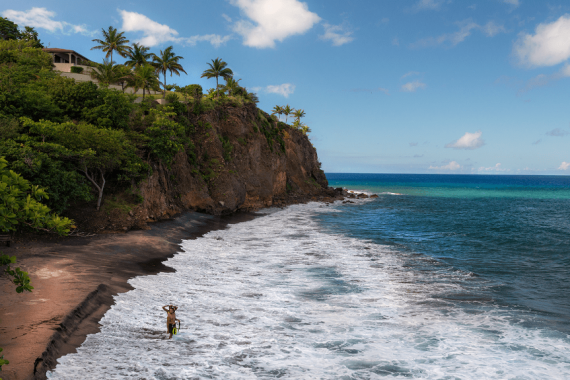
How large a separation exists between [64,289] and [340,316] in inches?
448

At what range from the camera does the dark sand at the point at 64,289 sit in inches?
364

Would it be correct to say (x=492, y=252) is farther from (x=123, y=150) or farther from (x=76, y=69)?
(x=76, y=69)

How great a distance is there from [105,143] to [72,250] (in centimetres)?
894

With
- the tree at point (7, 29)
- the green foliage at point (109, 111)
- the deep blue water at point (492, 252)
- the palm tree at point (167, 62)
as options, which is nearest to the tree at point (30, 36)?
the tree at point (7, 29)

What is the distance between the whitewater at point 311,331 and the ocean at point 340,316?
0.16ft

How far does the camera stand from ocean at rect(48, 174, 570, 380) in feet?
32.1

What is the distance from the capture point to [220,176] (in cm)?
4338

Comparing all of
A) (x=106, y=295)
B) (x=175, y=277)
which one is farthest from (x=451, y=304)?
(x=106, y=295)

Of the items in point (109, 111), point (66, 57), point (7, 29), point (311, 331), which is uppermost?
point (7, 29)

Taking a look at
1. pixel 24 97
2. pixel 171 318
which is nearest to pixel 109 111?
pixel 24 97

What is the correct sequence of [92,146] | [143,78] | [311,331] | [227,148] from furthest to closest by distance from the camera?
1. [227,148]
2. [143,78]
3. [92,146]
4. [311,331]

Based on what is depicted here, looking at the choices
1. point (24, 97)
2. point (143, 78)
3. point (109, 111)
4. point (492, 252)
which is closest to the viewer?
point (24, 97)

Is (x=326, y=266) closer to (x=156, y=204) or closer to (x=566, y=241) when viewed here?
(x=156, y=204)

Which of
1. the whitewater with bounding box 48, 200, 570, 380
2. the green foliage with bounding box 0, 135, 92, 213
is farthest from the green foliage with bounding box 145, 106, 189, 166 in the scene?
the whitewater with bounding box 48, 200, 570, 380
